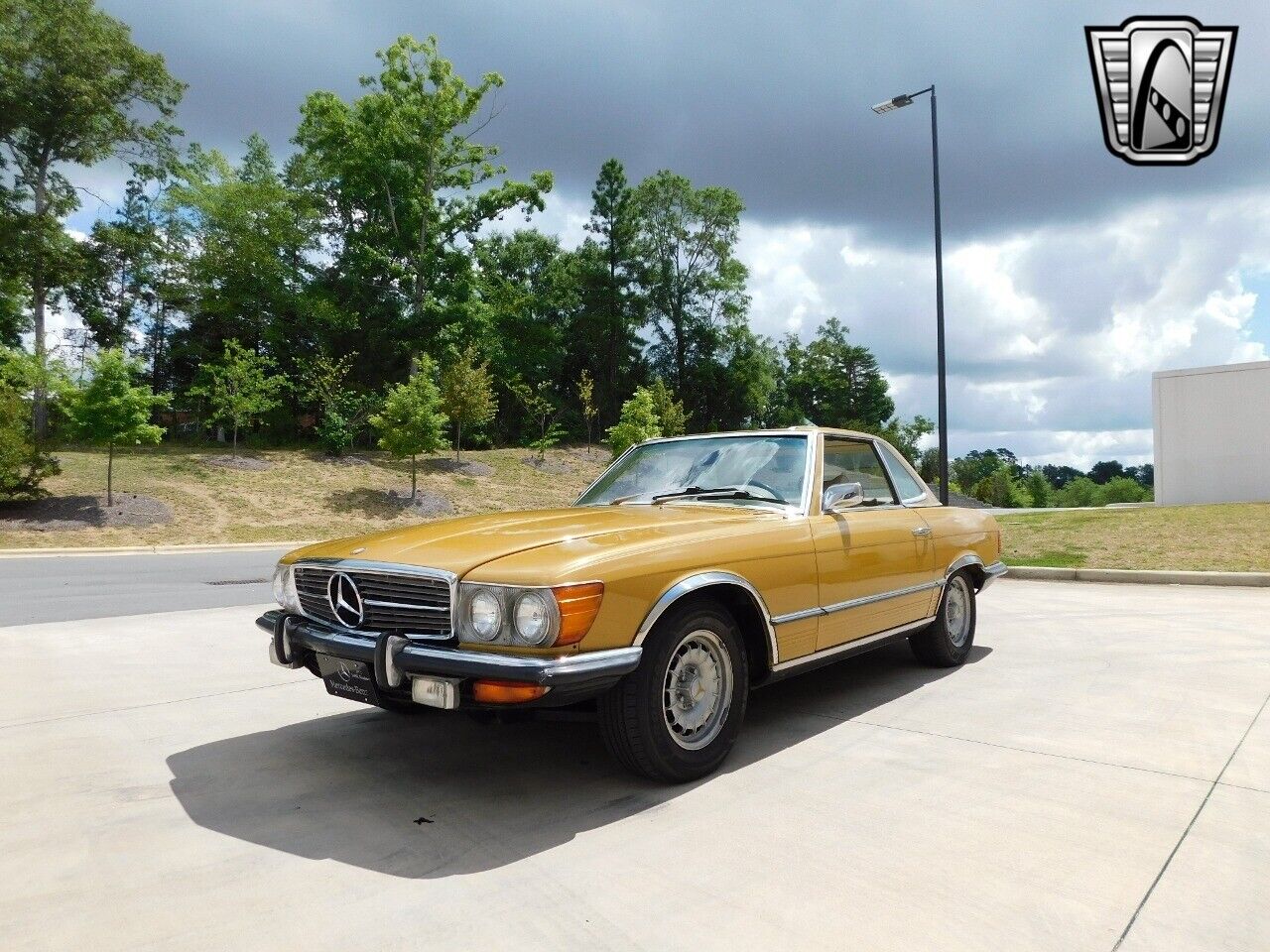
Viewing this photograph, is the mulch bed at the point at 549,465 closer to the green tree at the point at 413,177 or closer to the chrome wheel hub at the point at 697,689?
the green tree at the point at 413,177

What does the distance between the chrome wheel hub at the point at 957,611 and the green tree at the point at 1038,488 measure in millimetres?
85797

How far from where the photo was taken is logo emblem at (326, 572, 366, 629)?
11.9 feet

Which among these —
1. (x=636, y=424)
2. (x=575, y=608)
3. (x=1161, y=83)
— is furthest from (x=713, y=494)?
(x=636, y=424)

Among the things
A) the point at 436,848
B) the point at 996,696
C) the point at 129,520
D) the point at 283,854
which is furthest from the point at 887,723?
the point at 129,520

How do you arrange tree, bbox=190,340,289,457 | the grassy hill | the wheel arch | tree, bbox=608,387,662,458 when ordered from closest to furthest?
the wheel arch < the grassy hill < tree, bbox=190,340,289,457 < tree, bbox=608,387,662,458

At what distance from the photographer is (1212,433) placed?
26.5m

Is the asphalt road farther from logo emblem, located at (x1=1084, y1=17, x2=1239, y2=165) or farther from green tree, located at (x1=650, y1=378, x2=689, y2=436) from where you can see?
green tree, located at (x1=650, y1=378, x2=689, y2=436)

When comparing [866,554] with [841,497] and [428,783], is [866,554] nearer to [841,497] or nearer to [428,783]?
[841,497]

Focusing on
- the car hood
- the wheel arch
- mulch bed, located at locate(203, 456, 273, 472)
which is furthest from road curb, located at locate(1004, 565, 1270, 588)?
mulch bed, located at locate(203, 456, 273, 472)

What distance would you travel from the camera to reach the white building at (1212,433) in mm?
25500

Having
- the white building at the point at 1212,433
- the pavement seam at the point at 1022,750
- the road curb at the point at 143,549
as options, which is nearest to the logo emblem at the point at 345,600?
the pavement seam at the point at 1022,750

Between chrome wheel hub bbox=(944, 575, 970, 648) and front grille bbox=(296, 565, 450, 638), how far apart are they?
12.5 feet

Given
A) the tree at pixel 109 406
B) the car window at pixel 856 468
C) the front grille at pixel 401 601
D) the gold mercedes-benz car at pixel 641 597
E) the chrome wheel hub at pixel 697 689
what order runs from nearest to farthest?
1. the gold mercedes-benz car at pixel 641 597
2. the front grille at pixel 401 601
3. the chrome wheel hub at pixel 697 689
4. the car window at pixel 856 468
5. the tree at pixel 109 406

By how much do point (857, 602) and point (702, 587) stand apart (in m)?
1.36
